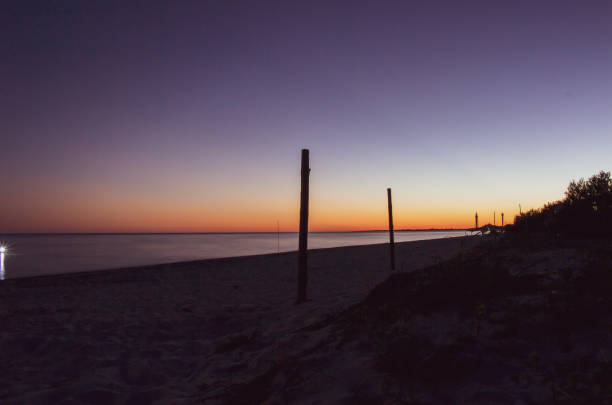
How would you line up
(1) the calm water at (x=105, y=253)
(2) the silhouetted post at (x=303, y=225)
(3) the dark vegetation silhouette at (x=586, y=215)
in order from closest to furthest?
(2) the silhouetted post at (x=303, y=225), (3) the dark vegetation silhouette at (x=586, y=215), (1) the calm water at (x=105, y=253)

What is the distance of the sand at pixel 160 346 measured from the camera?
407 cm

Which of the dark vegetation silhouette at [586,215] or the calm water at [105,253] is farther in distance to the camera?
the calm water at [105,253]

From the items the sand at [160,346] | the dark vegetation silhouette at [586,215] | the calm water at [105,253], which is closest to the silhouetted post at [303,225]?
the sand at [160,346]

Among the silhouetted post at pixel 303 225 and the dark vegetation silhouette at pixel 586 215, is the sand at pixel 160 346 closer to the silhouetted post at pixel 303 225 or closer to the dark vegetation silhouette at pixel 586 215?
the silhouetted post at pixel 303 225

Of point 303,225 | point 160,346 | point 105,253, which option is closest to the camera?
point 160,346

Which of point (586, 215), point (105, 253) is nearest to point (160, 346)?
point (586, 215)

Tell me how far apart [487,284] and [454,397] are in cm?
251

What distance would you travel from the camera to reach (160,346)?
243 inches

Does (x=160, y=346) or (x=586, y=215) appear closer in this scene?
(x=160, y=346)

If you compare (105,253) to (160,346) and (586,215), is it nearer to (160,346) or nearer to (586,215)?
(160,346)

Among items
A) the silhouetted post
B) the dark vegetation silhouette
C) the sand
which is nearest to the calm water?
the sand

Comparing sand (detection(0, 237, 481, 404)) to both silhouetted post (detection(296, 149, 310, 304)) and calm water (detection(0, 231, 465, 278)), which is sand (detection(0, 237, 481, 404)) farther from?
calm water (detection(0, 231, 465, 278))

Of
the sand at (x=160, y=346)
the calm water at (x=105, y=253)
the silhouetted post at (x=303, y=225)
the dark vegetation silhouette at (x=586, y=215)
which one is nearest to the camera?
the sand at (x=160, y=346)

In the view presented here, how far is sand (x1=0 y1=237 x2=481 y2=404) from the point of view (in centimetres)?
407
